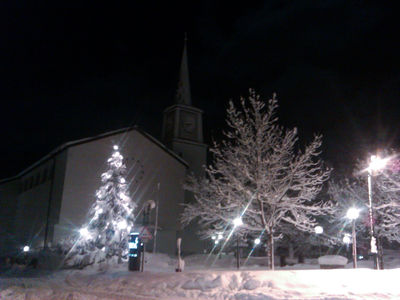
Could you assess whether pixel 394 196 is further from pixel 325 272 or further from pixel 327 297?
pixel 327 297

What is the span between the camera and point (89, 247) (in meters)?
30.0

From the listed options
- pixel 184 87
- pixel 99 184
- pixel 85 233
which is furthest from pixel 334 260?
pixel 184 87

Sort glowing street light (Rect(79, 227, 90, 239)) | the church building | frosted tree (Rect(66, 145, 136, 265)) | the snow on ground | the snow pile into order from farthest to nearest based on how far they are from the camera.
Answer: the church building
glowing street light (Rect(79, 227, 90, 239))
frosted tree (Rect(66, 145, 136, 265))
the snow pile
the snow on ground

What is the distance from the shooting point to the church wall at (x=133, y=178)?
38.1 m

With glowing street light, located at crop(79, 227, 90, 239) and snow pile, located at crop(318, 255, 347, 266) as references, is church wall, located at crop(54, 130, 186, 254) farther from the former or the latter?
snow pile, located at crop(318, 255, 347, 266)

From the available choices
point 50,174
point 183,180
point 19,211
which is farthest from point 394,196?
point 19,211

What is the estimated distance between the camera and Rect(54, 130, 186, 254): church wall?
125 feet

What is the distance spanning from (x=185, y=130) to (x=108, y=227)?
83.9ft

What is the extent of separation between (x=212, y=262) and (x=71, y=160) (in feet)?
54.6

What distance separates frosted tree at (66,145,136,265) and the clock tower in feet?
66.6

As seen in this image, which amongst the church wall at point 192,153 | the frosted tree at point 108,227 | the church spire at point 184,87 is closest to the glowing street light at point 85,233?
the frosted tree at point 108,227

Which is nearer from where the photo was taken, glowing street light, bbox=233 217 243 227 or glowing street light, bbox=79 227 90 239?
glowing street light, bbox=233 217 243 227

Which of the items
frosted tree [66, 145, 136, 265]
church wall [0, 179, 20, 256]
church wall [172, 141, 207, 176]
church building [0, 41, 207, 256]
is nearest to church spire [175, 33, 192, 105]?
church building [0, 41, 207, 256]

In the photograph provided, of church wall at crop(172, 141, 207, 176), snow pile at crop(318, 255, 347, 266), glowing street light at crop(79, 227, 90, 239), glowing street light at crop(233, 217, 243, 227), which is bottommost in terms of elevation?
snow pile at crop(318, 255, 347, 266)
